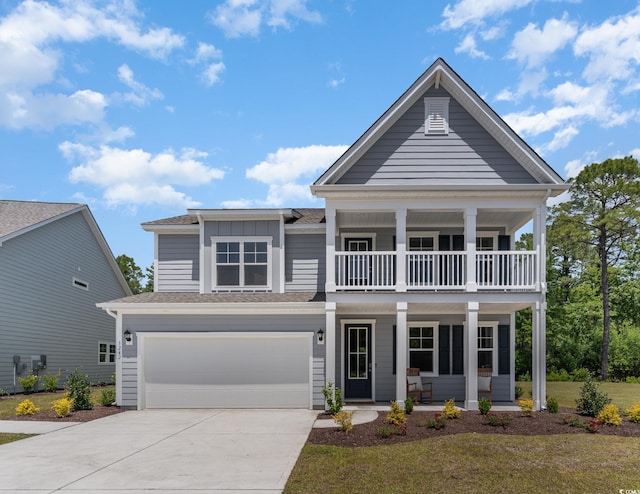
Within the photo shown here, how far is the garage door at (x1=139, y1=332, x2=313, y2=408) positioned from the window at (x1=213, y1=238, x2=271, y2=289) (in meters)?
2.16

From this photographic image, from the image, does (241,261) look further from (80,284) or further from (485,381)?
(80,284)

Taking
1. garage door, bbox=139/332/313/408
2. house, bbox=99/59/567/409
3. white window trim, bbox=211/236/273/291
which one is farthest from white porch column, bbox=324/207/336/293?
white window trim, bbox=211/236/273/291

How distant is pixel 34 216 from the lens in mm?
22234

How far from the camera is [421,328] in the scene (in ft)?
56.6

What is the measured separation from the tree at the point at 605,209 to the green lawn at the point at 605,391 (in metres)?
4.91

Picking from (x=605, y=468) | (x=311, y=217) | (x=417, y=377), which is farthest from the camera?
(x=311, y=217)

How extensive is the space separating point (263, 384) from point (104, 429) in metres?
4.57

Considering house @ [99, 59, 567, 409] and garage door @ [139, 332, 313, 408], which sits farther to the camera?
garage door @ [139, 332, 313, 408]

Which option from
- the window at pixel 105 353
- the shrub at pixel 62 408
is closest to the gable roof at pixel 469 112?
the shrub at pixel 62 408

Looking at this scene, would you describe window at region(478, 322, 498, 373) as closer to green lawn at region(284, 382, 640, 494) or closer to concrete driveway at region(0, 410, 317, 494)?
concrete driveway at region(0, 410, 317, 494)

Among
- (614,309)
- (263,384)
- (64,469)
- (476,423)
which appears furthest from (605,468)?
(614,309)

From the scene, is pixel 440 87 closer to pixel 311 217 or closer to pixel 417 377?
pixel 311 217

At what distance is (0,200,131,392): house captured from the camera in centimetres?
2006

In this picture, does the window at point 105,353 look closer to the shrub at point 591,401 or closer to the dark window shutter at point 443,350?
the dark window shutter at point 443,350
